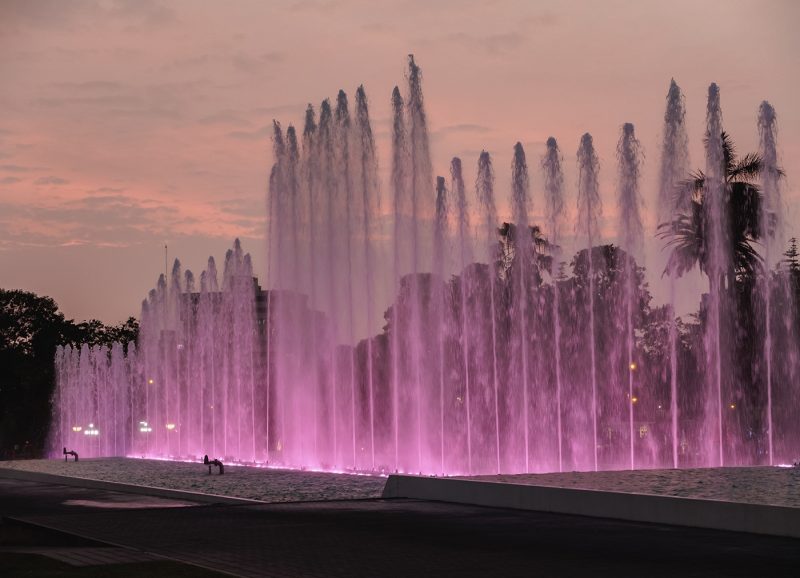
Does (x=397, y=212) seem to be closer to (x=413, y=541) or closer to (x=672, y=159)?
(x=672, y=159)

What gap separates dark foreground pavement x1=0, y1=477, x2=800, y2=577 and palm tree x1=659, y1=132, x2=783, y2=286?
19.1 m

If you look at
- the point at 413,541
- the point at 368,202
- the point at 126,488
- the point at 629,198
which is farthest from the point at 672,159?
the point at 413,541

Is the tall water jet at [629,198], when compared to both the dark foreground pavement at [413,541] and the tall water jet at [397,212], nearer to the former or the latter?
the tall water jet at [397,212]

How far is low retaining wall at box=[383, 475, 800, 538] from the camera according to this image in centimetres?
1514

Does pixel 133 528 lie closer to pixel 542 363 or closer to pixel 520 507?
pixel 520 507

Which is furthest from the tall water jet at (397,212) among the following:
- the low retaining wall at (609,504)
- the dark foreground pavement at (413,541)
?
the dark foreground pavement at (413,541)

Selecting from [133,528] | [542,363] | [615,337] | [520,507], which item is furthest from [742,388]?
[133,528]

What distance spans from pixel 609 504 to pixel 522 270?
1777cm

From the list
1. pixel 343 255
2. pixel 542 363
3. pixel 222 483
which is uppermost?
pixel 343 255

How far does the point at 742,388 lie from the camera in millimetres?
38219

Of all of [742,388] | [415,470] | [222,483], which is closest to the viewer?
[222,483]

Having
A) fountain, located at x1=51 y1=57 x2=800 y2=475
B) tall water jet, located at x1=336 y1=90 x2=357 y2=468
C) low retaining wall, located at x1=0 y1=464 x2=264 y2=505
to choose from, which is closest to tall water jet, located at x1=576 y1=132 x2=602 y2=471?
fountain, located at x1=51 y1=57 x2=800 y2=475

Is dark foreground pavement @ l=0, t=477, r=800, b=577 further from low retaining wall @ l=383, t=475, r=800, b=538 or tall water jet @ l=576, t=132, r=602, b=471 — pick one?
tall water jet @ l=576, t=132, r=602, b=471

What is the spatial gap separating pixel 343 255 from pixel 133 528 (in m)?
18.1
